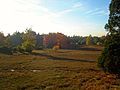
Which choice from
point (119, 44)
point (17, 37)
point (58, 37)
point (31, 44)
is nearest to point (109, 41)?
point (119, 44)

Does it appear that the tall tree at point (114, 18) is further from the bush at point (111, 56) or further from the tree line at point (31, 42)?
the tree line at point (31, 42)

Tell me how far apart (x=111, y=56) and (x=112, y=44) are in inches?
76.4

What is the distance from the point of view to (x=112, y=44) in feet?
116

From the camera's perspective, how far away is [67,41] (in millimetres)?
→ 164000

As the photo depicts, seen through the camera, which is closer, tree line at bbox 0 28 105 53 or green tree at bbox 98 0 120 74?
green tree at bbox 98 0 120 74

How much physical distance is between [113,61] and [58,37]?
12712 centimetres

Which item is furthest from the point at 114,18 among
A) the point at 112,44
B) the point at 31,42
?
the point at 31,42

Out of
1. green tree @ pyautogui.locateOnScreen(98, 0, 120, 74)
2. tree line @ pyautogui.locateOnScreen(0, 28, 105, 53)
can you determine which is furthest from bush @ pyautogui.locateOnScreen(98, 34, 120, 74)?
tree line @ pyautogui.locateOnScreen(0, 28, 105, 53)

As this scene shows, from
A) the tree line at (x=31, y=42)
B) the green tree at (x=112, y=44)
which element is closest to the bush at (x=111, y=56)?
the green tree at (x=112, y=44)

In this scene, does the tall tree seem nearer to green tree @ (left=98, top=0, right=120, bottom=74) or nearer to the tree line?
green tree @ (left=98, top=0, right=120, bottom=74)

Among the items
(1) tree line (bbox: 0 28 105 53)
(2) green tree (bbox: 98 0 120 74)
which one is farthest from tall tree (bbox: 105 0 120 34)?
(1) tree line (bbox: 0 28 105 53)

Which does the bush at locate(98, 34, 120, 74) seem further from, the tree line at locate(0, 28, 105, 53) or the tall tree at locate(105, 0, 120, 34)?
the tree line at locate(0, 28, 105, 53)

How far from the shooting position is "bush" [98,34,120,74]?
33.7m

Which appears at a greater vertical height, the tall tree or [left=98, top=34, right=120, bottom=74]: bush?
the tall tree
